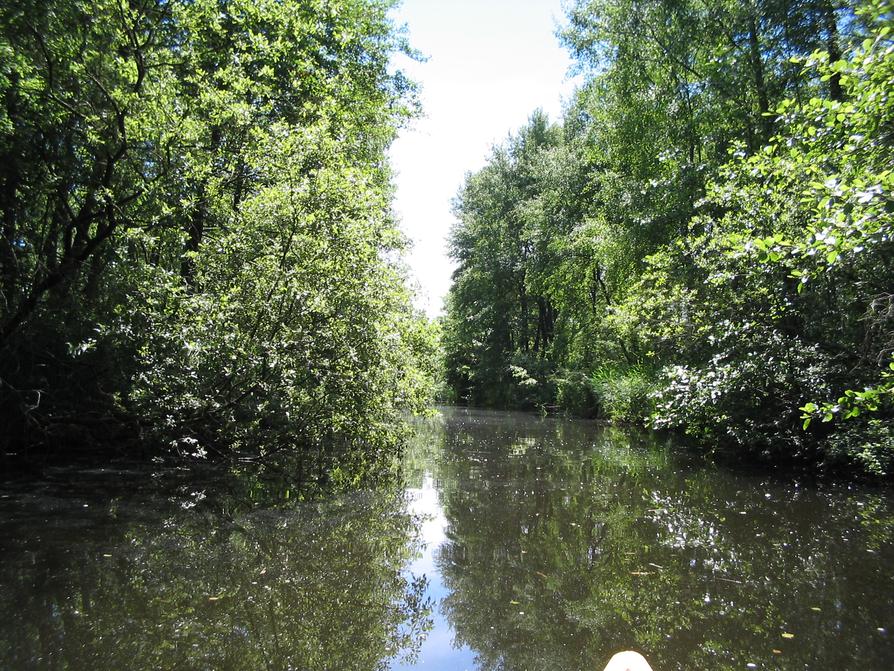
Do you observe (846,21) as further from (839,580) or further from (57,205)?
(57,205)

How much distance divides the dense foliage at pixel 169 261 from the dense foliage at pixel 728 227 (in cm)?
632

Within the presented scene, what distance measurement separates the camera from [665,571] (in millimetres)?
5543

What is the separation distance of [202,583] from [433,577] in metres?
2.04

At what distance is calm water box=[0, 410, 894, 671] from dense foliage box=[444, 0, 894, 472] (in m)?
1.69

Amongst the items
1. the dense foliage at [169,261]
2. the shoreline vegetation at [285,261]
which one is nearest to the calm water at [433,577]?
the dense foliage at [169,261]

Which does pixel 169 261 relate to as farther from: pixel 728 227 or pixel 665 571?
pixel 728 227

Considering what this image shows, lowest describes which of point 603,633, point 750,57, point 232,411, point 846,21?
point 603,633

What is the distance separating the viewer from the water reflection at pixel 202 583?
3.69 m

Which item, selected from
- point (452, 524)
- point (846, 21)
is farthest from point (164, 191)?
point (846, 21)

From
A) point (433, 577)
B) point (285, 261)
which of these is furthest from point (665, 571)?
Answer: point (285, 261)

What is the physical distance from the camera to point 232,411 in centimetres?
929

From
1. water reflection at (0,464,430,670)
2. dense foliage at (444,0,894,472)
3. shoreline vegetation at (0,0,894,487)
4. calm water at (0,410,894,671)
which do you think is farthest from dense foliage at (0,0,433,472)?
dense foliage at (444,0,894,472)

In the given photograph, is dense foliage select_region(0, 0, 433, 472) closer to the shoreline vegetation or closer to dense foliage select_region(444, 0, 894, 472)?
the shoreline vegetation

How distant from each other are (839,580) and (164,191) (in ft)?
33.0
